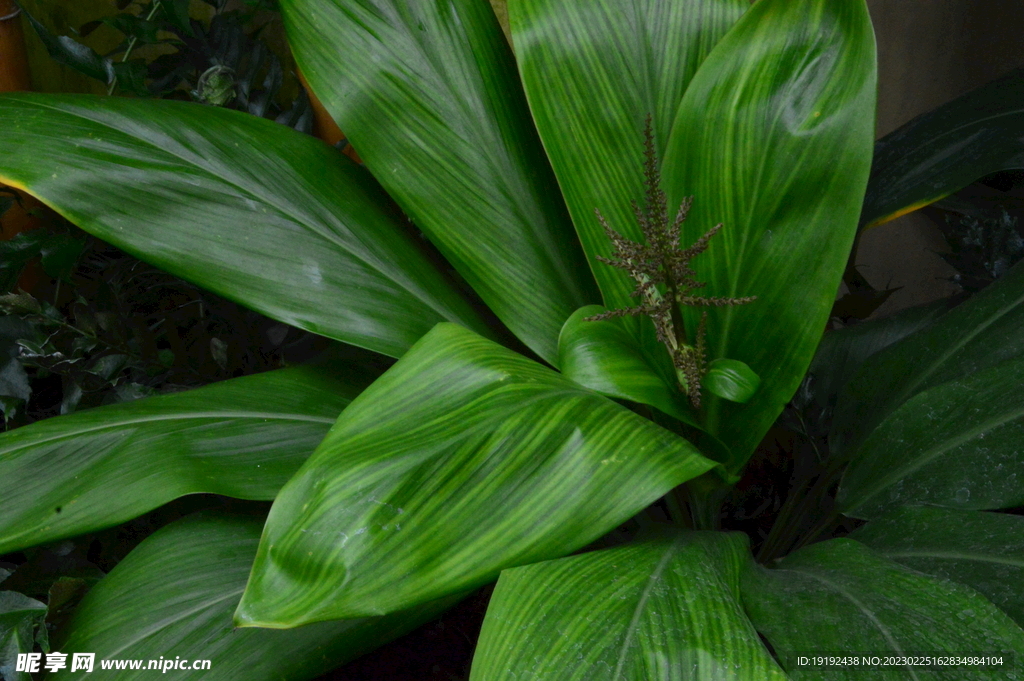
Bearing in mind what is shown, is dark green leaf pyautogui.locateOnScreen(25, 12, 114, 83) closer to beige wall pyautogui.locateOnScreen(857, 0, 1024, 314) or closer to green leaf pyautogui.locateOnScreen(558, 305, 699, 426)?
green leaf pyautogui.locateOnScreen(558, 305, 699, 426)

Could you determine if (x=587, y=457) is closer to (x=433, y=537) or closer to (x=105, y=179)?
(x=433, y=537)

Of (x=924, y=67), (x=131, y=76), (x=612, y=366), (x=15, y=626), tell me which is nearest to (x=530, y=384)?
(x=612, y=366)

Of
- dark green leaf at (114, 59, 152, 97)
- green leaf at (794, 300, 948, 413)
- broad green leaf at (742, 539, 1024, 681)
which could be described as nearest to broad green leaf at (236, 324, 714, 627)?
broad green leaf at (742, 539, 1024, 681)

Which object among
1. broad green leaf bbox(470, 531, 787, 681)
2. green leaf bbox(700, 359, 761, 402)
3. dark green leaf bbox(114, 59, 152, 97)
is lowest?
broad green leaf bbox(470, 531, 787, 681)

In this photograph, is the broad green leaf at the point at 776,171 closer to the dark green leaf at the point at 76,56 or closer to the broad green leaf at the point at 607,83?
the broad green leaf at the point at 607,83

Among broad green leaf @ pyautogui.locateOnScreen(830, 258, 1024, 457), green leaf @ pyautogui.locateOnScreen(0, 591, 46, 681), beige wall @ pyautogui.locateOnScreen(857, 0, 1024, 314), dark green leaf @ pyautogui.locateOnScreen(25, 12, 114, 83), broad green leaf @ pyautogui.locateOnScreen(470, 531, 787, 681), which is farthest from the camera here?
beige wall @ pyautogui.locateOnScreen(857, 0, 1024, 314)

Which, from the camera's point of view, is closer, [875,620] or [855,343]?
[875,620]

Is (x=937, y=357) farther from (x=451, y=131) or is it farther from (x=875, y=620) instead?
(x=451, y=131)
